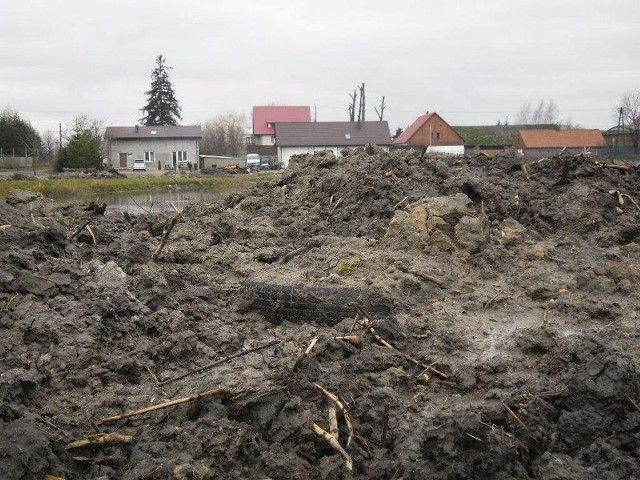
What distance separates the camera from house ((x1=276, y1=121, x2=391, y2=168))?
2083 inches

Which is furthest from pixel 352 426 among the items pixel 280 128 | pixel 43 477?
pixel 280 128

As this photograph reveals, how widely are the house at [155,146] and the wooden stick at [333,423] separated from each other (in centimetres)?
5277

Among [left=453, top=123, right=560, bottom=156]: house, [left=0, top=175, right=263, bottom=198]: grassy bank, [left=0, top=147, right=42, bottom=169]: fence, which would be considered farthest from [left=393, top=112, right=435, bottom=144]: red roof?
[left=0, top=147, right=42, bottom=169]: fence

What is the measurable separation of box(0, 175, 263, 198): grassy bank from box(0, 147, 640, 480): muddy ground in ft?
61.7

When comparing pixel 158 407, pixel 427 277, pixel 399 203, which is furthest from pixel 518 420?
pixel 399 203

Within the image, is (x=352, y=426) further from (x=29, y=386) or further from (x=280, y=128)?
(x=280, y=128)

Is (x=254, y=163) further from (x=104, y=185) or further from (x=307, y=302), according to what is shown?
(x=307, y=302)

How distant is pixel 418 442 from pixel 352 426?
0.43m

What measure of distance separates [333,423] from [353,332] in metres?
1.65

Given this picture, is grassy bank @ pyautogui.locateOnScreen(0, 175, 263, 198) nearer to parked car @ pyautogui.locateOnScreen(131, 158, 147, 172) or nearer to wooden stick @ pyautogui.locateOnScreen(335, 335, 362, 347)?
parked car @ pyautogui.locateOnScreen(131, 158, 147, 172)

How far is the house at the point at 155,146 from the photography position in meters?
57.0

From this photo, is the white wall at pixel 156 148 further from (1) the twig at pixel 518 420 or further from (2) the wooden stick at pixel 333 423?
(1) the twig at pixel 518 420

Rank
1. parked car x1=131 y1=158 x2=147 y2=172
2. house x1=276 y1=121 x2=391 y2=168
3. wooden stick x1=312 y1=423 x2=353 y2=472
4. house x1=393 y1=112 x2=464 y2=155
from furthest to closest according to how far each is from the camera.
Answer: house x1=393 y1=112 x2=464 y2=155 < house x1=276 y1=121 x2=391 y2=168 < parked car x1=131 y1=158 x2=147 y2=172 < wooden stick x1=312 y1=423 x2=353 y2=472

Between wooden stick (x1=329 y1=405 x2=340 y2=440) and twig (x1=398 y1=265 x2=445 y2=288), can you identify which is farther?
twig (x1=398 y1=265 x2=445 y2=288)
